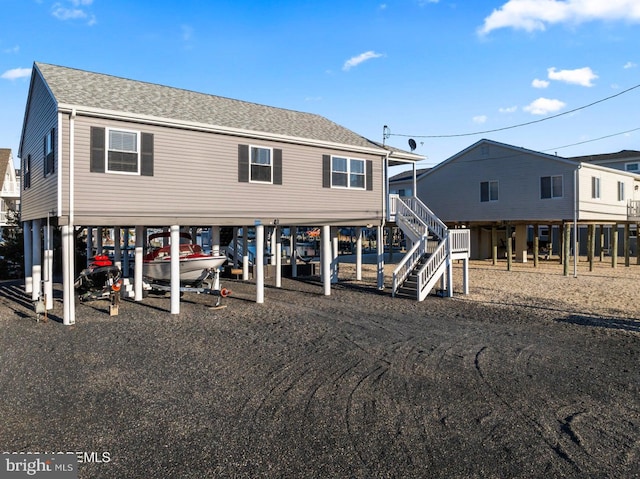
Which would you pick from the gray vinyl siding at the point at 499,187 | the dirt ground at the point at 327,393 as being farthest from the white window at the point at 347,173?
the gray vinyl siding at the point at 499,187

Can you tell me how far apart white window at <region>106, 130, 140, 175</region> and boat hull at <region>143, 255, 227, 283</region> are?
4575 millimetres

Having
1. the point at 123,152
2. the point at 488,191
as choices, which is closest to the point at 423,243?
the point at 123,152

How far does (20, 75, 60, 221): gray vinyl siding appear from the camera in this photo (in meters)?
12.8

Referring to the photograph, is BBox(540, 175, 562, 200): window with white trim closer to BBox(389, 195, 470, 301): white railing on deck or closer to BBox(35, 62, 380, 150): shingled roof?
BBox(389, 195, 470, 301): white railing on deck

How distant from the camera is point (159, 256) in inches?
693

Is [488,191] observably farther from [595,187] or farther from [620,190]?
[620,190]

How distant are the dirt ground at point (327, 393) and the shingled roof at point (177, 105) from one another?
20.2 ft

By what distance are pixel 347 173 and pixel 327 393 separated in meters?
12.1

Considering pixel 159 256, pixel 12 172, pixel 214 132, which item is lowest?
pixel 159 256

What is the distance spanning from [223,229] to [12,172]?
27260 mm

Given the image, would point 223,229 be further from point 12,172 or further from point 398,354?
point 12,172

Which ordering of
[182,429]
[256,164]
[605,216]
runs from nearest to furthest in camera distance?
[182,429], [256,164], [605,216]

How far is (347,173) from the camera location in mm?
18250

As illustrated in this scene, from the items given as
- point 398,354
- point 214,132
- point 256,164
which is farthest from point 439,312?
point 214,132
